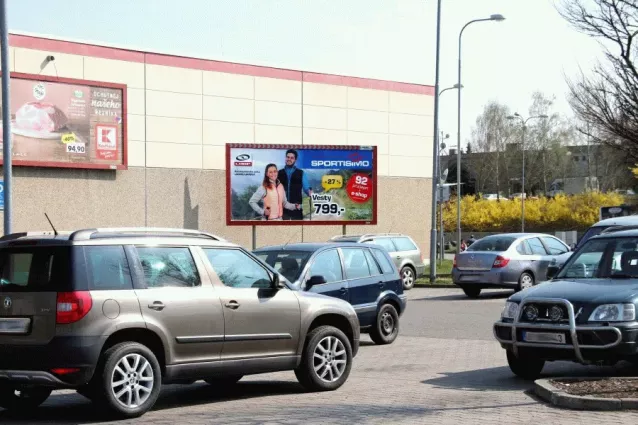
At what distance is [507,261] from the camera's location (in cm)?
2680

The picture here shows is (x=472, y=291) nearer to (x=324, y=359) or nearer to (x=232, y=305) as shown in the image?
(x=324, y=359)

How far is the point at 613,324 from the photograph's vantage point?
11.3 m

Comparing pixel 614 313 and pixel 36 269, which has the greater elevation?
pixel 36 269

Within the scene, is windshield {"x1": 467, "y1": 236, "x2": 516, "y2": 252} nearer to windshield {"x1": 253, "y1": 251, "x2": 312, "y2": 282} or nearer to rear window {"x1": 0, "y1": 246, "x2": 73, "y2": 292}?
windshield {"x1": 253, "y1": 251, "x2": 312, "y2": 282}

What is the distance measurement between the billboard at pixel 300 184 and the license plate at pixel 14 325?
88.9ft

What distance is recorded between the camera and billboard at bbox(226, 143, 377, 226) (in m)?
37.1

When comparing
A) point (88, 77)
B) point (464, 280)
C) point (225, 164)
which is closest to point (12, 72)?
point (88, 77)

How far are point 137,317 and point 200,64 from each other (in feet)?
92.1

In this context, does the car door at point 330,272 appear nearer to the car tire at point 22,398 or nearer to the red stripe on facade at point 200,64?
the car tire at point 22,398

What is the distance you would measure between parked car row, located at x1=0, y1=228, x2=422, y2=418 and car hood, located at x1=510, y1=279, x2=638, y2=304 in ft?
6.74

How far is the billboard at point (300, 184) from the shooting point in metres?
37.1

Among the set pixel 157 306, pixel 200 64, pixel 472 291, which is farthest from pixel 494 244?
pixel 157 306

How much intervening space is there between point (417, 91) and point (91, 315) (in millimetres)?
36749

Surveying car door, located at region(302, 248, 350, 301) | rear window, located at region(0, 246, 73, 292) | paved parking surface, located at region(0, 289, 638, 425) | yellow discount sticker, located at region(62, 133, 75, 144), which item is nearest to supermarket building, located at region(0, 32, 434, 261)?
yellow discount sticker, located at region(62, 133, 75, 144)
